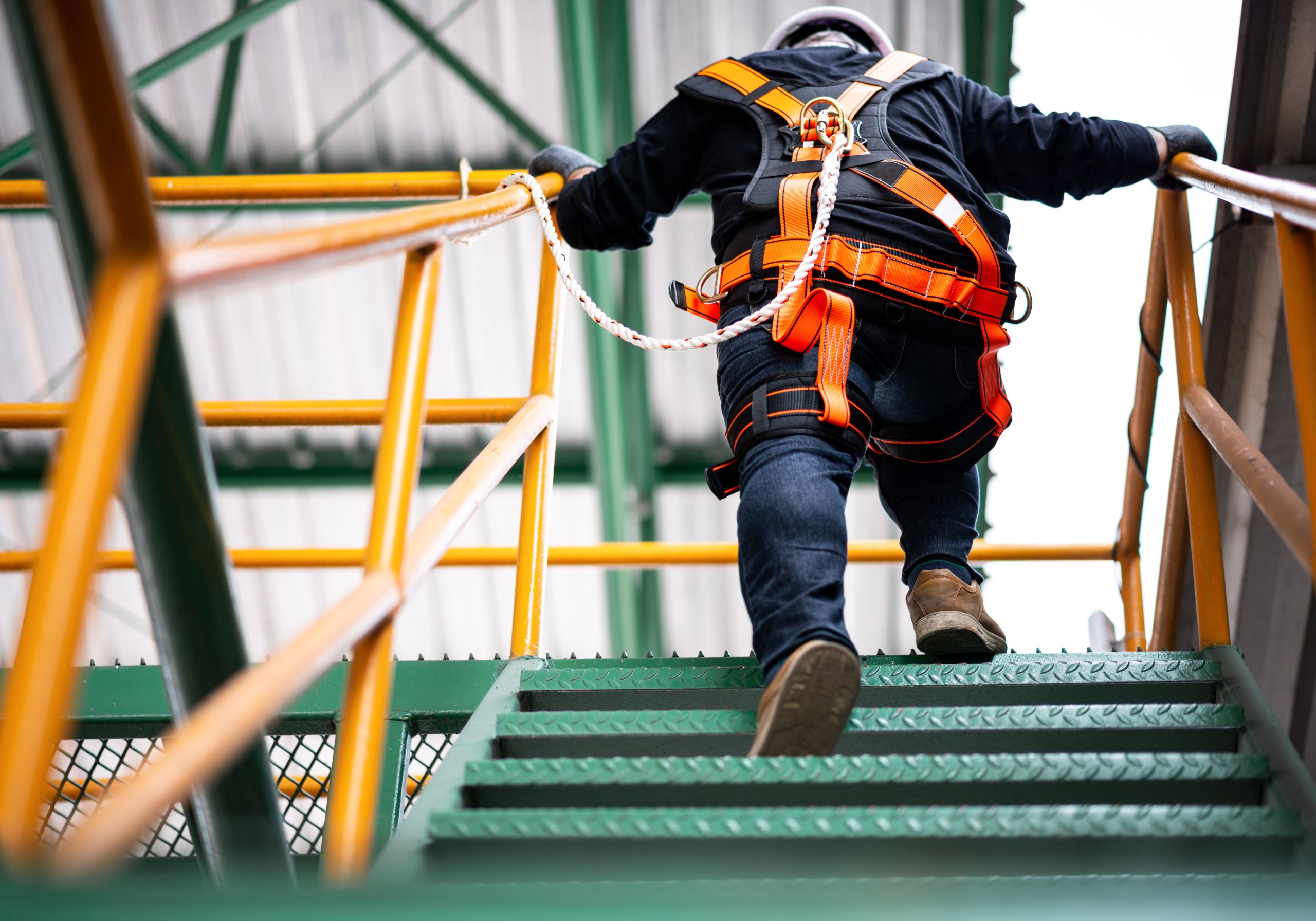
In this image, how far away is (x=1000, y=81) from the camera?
636 centimetres

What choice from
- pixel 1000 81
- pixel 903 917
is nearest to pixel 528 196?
pixel 903 917

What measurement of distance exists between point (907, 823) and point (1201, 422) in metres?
1.36

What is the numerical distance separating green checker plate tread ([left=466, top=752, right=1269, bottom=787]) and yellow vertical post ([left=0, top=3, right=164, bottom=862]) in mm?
969

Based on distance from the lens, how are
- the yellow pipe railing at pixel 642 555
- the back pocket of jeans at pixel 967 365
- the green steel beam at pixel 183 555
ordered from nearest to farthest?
the green steel beam at pixel 183 555
the back pocket of jeans at pixel 967 365
the yellow pipe railing at pixel 642 555

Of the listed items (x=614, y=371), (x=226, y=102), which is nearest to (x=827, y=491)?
(x=614, y=371)

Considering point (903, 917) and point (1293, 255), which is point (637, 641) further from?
point (903, 917)

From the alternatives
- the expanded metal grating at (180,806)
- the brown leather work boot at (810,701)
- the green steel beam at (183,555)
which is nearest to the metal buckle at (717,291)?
the brown leather work boot at (810,701)

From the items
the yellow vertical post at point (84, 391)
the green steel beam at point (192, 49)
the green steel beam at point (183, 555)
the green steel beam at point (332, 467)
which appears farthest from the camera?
the green steel beam at point (332, 467)

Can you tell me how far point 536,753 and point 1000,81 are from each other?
215 inches

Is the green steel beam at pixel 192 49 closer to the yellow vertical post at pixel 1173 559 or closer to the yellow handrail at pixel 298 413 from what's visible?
the yellow handrail at pixel 298 413

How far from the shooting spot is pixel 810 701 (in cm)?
190

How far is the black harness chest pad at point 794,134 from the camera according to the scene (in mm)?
2484

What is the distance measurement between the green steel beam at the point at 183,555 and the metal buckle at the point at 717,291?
1450 millimetres

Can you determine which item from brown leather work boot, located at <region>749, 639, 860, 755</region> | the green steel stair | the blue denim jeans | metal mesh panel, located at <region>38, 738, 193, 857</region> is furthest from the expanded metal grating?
the blue denim jeans
